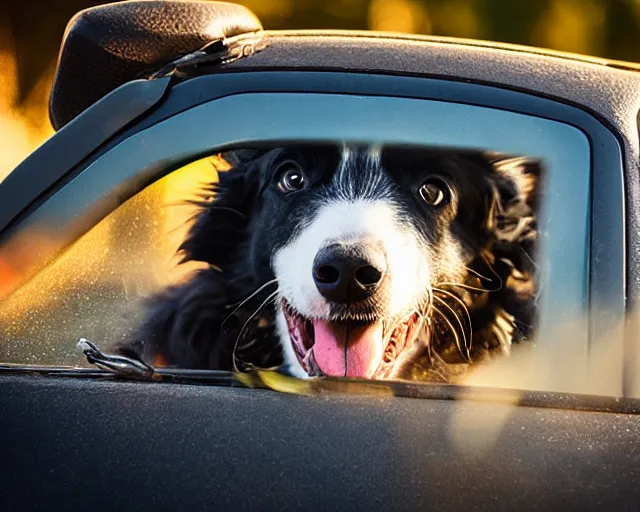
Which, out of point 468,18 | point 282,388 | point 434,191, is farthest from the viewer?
point 468,18

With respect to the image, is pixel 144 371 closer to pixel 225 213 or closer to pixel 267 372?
pixel 267 372

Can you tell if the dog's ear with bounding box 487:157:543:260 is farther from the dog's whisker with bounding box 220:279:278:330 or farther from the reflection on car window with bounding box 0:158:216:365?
the reflection on car window with bounding box 0:158:216:365

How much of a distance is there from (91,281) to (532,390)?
79cm

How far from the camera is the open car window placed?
1904mm

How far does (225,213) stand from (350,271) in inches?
11.8

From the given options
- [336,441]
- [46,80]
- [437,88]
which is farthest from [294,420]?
[46,80]

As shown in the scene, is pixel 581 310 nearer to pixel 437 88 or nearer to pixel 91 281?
pixel 437 88

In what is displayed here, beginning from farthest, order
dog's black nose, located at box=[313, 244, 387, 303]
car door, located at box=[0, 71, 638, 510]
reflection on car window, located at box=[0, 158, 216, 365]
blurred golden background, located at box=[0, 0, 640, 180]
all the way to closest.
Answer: blurred golden background, located at box=[0, 0, 640, 180], reflection on car window, located at box=[0, 158, 216, 365], dog's black nose, located at box=[313, 244, 387, 303], car door, located at box=[0, 71, 638, 510]

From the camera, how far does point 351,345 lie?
1.92 metres

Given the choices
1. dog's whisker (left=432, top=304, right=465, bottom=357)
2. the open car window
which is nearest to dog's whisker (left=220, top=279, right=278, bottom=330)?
the open car window

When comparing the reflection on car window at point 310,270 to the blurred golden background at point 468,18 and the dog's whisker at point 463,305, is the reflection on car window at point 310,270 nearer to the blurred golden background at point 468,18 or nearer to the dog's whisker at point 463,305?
the dog's whisker at point 463,305

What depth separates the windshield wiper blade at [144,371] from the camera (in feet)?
6.31

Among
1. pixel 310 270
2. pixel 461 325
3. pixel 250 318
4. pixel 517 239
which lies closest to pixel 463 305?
pixel 461 325

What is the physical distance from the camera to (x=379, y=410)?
71.2 inches
